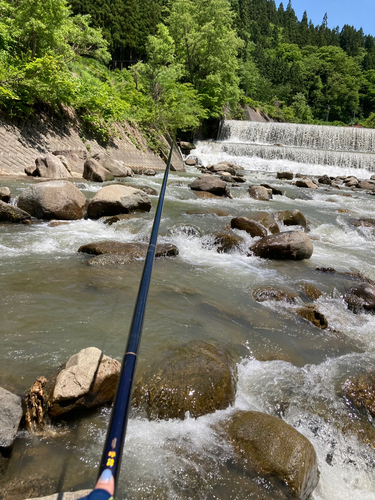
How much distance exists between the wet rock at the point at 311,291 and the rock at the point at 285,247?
54.3 inches

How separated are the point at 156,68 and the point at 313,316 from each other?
25032 millimetres

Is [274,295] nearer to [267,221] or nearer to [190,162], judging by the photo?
[267,221]

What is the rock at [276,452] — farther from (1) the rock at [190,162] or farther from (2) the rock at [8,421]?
(1) the rock at [190,162]

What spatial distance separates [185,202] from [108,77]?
15709 mm

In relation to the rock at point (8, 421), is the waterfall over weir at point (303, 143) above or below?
above

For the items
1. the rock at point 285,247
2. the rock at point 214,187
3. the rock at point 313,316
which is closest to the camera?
the rock at point 313,316

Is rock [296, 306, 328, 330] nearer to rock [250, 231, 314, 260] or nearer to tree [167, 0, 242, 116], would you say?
rock [250, 231, 314, 260]

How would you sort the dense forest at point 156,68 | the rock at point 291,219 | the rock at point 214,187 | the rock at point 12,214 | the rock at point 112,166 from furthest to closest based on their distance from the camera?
the rock at point 112,166 → the dense forest at point 156,68 → the rock at point 214,187 → the rock at point 291,219 → the rock at point 12,214

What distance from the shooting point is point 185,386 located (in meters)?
2.60

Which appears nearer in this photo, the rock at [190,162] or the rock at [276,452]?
the rock at [276,452]

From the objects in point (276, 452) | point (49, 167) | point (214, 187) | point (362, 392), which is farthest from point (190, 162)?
point (276, 452)

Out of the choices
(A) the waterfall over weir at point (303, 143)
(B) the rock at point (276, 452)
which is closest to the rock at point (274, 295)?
(B) the rock at point (276, 452)

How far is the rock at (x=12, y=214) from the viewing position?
6.91 metres

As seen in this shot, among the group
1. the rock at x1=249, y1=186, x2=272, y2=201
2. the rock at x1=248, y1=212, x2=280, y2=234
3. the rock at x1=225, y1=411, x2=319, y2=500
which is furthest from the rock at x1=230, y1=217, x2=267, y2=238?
the rock at x1=225, y1=411, x2=319, y2=500
